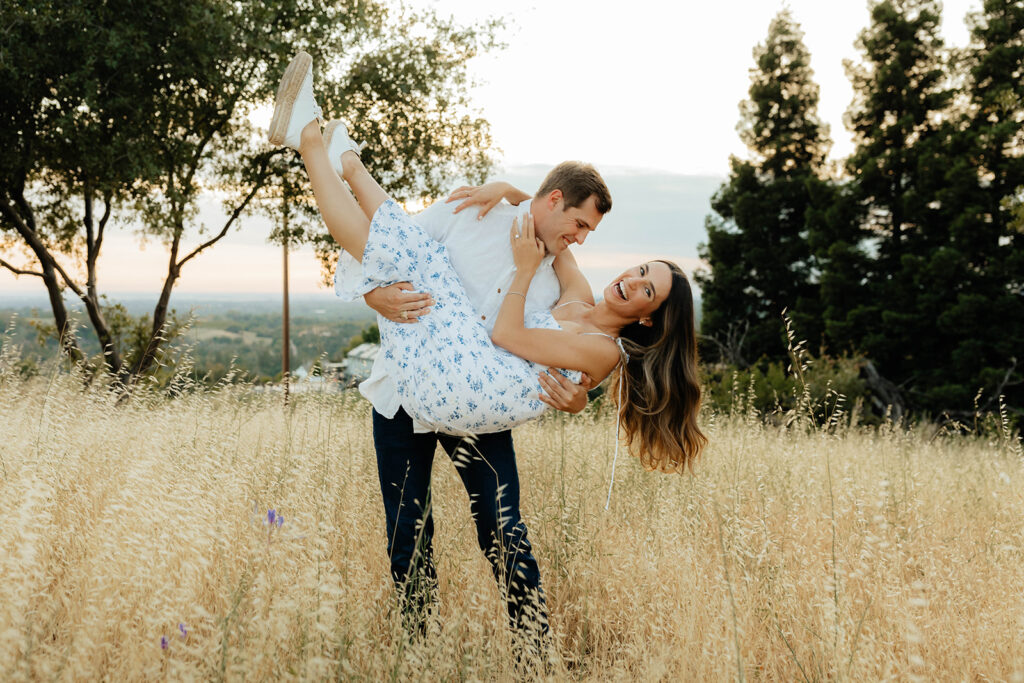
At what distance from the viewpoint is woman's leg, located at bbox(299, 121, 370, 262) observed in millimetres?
2662

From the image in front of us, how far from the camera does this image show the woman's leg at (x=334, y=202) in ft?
8.73

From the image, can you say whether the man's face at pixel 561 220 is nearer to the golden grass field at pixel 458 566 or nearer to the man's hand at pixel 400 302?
the man's hand at pixel 400 302

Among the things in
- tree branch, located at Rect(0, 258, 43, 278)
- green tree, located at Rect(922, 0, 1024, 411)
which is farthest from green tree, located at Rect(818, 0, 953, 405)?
tree branch, located at Rect(0, 258, 43, 278)

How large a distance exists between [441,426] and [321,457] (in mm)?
1593

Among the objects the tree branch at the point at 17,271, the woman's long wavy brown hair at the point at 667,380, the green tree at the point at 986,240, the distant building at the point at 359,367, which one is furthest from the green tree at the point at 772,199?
the woman's long wavy brown hair at the point at 667,380

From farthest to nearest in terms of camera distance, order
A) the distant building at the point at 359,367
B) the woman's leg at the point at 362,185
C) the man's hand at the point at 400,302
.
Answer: the distant building at the point at 359,367
the woman's leg at the point at 362,185
the man's hand at the point at 400,302

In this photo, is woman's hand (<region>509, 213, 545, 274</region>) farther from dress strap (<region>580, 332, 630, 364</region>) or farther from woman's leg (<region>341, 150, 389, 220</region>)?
woman's leg (<region>341, 150, 389, 220</region>)

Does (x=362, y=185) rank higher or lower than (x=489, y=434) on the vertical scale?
higher

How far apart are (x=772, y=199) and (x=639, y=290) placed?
21066 millimetres

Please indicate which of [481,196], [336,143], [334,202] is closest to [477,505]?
[481,196]

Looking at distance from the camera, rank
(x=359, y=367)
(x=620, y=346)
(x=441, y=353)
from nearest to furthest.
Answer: (x=441, y=353) < (x=620, y=346) < (x=359, y=367)

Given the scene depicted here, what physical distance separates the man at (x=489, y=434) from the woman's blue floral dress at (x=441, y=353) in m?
0.06

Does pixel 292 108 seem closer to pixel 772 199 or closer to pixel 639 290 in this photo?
pixel 639 290

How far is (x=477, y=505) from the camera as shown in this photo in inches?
105
